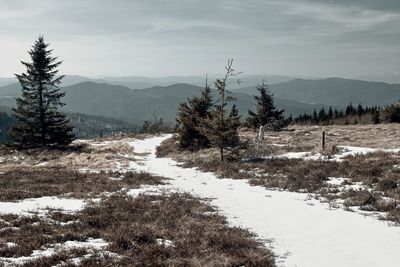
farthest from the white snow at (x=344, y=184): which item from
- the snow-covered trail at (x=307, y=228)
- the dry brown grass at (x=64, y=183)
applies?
the dry brown grass at (x=64, y=183)

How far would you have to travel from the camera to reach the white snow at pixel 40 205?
45.4 feet

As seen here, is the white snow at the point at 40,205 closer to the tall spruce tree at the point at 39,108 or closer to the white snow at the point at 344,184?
the white snow at the point at 344,184

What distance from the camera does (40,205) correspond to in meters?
15.1

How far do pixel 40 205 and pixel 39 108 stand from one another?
29.3 metres

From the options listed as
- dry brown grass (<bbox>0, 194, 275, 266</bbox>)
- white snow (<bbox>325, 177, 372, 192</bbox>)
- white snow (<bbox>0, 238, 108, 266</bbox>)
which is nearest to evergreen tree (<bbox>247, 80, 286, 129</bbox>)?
white snow (<bbox>325, 177, 372, 192</bbox>)

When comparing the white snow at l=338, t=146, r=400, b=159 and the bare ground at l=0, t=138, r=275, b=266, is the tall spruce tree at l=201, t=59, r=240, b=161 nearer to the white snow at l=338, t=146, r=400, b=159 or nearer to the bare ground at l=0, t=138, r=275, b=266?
the white snow at l=338, t=146, r=400, b=159

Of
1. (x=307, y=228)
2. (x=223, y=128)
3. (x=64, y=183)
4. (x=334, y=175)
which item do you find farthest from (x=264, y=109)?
(x=307, y=228)

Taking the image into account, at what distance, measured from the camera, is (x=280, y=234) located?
444 inches

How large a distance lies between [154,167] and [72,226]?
63.8ft

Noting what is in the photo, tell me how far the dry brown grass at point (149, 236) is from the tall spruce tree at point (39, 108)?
99.6ft

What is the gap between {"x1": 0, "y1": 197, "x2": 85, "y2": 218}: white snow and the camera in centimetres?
1383

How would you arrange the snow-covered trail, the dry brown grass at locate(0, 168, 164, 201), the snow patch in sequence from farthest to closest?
the dry brown grass at locate(0, 168, 164, 201) → the snow patch → the snow-covered trail

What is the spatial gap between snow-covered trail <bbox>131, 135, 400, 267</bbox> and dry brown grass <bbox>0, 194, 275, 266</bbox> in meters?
0.77

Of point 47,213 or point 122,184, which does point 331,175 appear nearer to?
point 122,184
